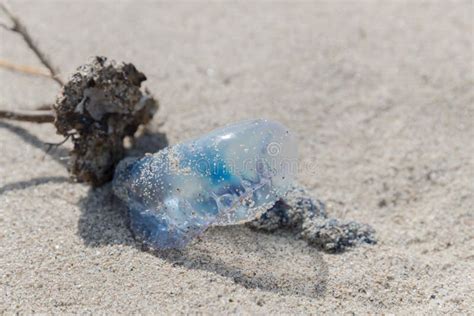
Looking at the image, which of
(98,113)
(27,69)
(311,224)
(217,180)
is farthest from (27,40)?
(311,224)

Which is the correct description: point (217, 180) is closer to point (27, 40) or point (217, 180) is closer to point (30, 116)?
point (30, 116)

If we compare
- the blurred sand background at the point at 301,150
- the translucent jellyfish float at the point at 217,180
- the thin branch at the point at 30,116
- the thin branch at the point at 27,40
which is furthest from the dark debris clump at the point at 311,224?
the thin branch at the point at 27,40

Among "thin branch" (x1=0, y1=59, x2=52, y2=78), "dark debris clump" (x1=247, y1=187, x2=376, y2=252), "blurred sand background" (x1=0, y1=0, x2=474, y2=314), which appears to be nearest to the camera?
"blurred sand background" (x1=0, y1=0, x2=474, y2=314)

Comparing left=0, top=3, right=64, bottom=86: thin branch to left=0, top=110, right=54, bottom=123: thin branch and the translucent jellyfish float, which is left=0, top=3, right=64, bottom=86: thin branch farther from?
the translucent jellyfish float

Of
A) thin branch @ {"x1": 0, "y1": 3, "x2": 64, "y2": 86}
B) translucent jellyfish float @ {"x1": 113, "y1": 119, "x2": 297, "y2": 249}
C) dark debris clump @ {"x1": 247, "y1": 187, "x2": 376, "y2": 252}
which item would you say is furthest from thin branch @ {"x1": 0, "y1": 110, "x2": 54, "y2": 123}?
dark debris clump @ {"x1": 247, "y1": 187, "x2": 376, "y2": 252}

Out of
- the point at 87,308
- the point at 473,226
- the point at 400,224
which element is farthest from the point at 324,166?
the point at 87,308

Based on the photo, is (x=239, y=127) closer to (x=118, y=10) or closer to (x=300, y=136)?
(x=300, y=136)
